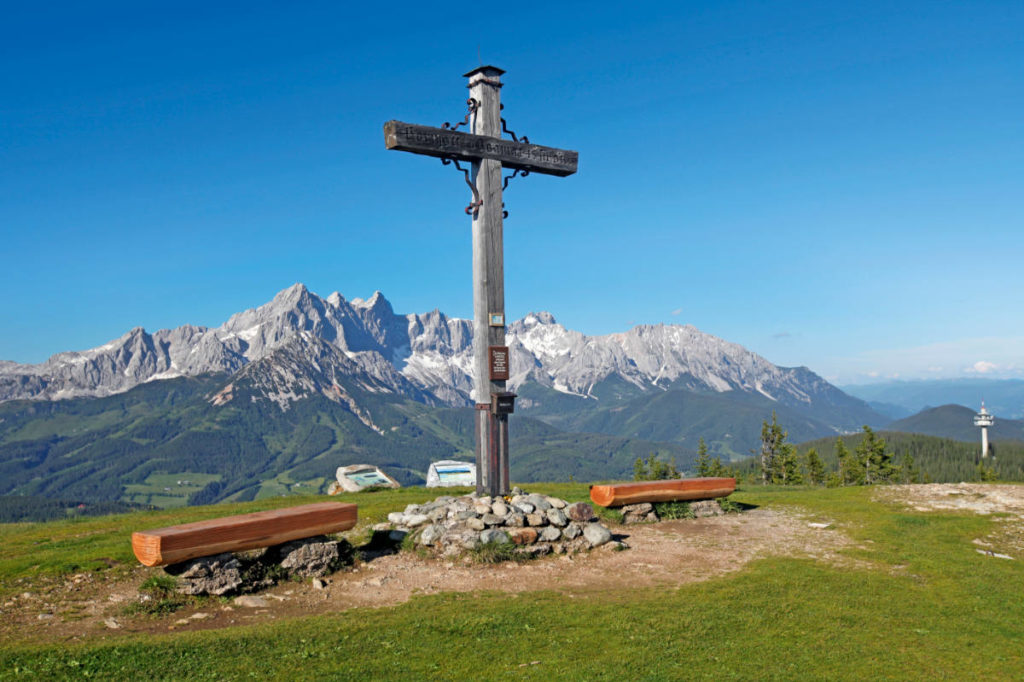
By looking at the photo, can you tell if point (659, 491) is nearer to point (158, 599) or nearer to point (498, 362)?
point (498, 362)

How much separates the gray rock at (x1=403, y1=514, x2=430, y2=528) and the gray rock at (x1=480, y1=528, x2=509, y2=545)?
1.83 metres

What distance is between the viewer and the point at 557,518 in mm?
16656

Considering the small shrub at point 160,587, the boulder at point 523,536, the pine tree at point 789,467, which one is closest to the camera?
the small shrub at point 160,587

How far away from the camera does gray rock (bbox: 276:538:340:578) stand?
558 inches

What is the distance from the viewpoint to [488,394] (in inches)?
728

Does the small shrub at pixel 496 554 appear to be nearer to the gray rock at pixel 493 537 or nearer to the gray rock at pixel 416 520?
the gray rock at pixel 493 537

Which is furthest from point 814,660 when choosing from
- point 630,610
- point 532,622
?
point 532,622

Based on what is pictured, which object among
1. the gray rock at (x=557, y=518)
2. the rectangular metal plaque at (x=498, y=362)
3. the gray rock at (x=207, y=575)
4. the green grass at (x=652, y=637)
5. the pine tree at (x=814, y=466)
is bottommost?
the pine tree at (x=814, y=466)

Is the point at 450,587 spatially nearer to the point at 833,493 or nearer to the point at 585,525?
the point at 585,525

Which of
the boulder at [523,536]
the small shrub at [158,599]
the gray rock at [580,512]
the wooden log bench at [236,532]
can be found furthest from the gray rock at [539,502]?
the small shrub at [158,599]

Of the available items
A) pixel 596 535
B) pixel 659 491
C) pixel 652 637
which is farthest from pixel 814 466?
pixel 652 637

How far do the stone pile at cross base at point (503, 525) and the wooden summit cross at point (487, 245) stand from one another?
1394mm

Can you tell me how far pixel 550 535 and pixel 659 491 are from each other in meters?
4.87

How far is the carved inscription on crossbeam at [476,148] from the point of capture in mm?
17641
